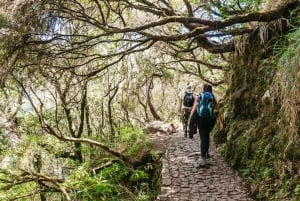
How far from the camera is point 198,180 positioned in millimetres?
7242

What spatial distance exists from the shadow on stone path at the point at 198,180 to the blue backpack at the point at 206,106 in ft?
3.70

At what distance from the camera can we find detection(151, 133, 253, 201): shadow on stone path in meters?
6.51

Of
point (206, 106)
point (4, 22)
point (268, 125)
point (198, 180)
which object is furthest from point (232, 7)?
point (4, 22)

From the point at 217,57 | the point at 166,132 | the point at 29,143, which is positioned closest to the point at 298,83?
the point at 29,143

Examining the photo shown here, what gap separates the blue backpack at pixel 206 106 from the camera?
24.9ft

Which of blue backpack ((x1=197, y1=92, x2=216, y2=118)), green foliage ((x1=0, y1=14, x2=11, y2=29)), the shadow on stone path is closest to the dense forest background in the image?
green foliage ((x1=0, y1=14, x2=11, y2=29))

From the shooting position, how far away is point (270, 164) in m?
6.27

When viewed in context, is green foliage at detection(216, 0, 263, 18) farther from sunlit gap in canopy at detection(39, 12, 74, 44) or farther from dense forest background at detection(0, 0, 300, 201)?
sunlit gap in canopy at detection(39, 12, 74, 44)

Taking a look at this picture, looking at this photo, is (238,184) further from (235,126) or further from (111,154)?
(111,154)

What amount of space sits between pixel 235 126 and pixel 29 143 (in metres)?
4.79

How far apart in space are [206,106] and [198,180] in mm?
1411

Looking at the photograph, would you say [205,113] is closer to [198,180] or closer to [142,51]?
[198,180]

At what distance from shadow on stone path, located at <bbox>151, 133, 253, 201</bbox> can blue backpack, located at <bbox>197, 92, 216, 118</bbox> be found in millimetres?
1129

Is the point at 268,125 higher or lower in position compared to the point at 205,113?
lower
